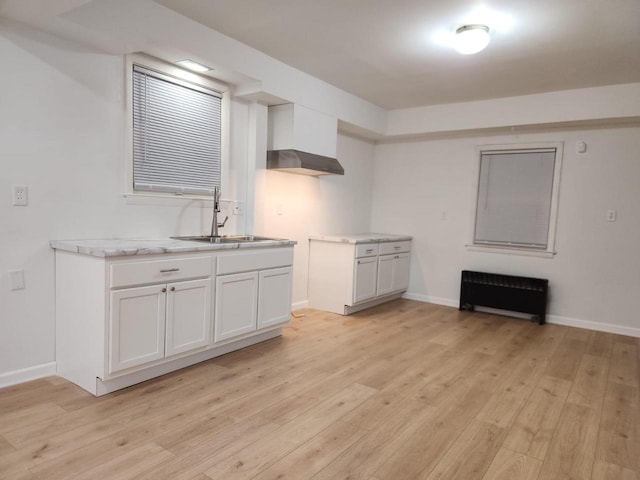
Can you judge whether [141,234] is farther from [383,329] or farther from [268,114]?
[383,329]

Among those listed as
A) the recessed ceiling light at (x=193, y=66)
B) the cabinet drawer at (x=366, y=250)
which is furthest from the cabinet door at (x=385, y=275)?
the recessed ceiling light at (x=193, y=66)

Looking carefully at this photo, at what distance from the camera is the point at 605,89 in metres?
4.02

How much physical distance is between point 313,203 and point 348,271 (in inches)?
35.7

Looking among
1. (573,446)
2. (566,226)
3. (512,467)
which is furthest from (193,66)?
(566,226)

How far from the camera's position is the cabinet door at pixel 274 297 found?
3420 mm

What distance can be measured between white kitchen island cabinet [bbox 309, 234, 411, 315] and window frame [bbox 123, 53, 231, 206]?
1463 millimetres

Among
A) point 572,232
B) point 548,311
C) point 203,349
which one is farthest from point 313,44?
point 548,311

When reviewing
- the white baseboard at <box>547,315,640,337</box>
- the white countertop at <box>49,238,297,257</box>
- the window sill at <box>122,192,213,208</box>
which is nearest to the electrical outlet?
the white countertop at <box>49,238,297,257</box>

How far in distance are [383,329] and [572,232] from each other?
2376 millimetres

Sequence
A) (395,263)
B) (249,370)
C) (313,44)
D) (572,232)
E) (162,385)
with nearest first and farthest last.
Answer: (162,385) → (249,370) → (313,44) → (572,232) → (395,263)

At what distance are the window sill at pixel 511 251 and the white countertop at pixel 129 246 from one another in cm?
316

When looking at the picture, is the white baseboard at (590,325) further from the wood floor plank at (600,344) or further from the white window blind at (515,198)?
the white window blind at (515,198)

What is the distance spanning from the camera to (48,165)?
262cm

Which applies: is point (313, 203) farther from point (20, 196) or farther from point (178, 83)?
point (20, 196)
